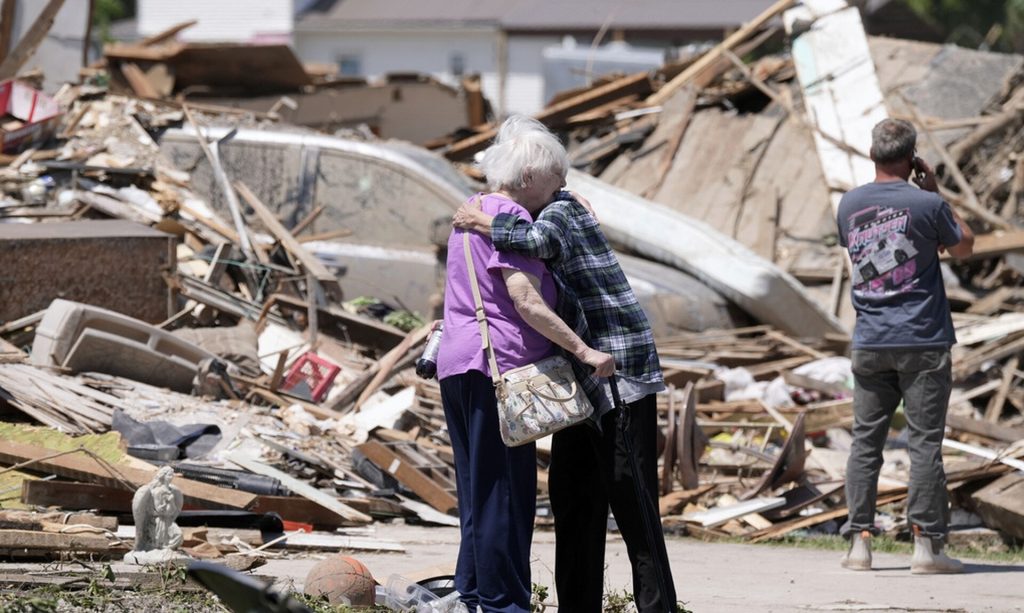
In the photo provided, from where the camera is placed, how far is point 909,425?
22.1 ft

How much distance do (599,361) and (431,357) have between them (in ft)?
2.44

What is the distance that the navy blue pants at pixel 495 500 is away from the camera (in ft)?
16.2

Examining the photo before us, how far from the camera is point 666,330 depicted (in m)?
12.4

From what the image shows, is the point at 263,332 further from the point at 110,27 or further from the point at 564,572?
the point at 110,27

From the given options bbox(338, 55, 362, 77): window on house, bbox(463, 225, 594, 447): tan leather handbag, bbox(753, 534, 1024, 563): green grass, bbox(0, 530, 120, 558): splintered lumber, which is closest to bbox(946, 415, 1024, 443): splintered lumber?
bbox(753, 534, 1024, 563): green grass

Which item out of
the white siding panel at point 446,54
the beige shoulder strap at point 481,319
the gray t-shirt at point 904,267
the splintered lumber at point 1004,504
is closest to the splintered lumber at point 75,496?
the beige shoulder strap at point 481,319

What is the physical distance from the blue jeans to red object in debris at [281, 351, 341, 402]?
426 centimetres

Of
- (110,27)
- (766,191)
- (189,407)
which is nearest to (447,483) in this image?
(189,407)

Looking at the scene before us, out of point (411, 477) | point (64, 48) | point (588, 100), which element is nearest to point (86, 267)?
point (411, 477)

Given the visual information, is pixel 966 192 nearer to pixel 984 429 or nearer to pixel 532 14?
pixel 984 429

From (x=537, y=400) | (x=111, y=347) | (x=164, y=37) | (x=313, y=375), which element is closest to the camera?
(x=537, y=400)

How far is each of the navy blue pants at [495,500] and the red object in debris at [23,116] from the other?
9401 mm

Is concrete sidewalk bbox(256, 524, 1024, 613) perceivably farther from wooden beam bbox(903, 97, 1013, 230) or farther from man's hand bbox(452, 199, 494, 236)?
wooden beam bbox(903, 97, 1013, 230)

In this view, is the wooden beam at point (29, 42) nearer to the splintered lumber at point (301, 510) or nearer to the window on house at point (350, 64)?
the splintered lumber at point (301, 510)
